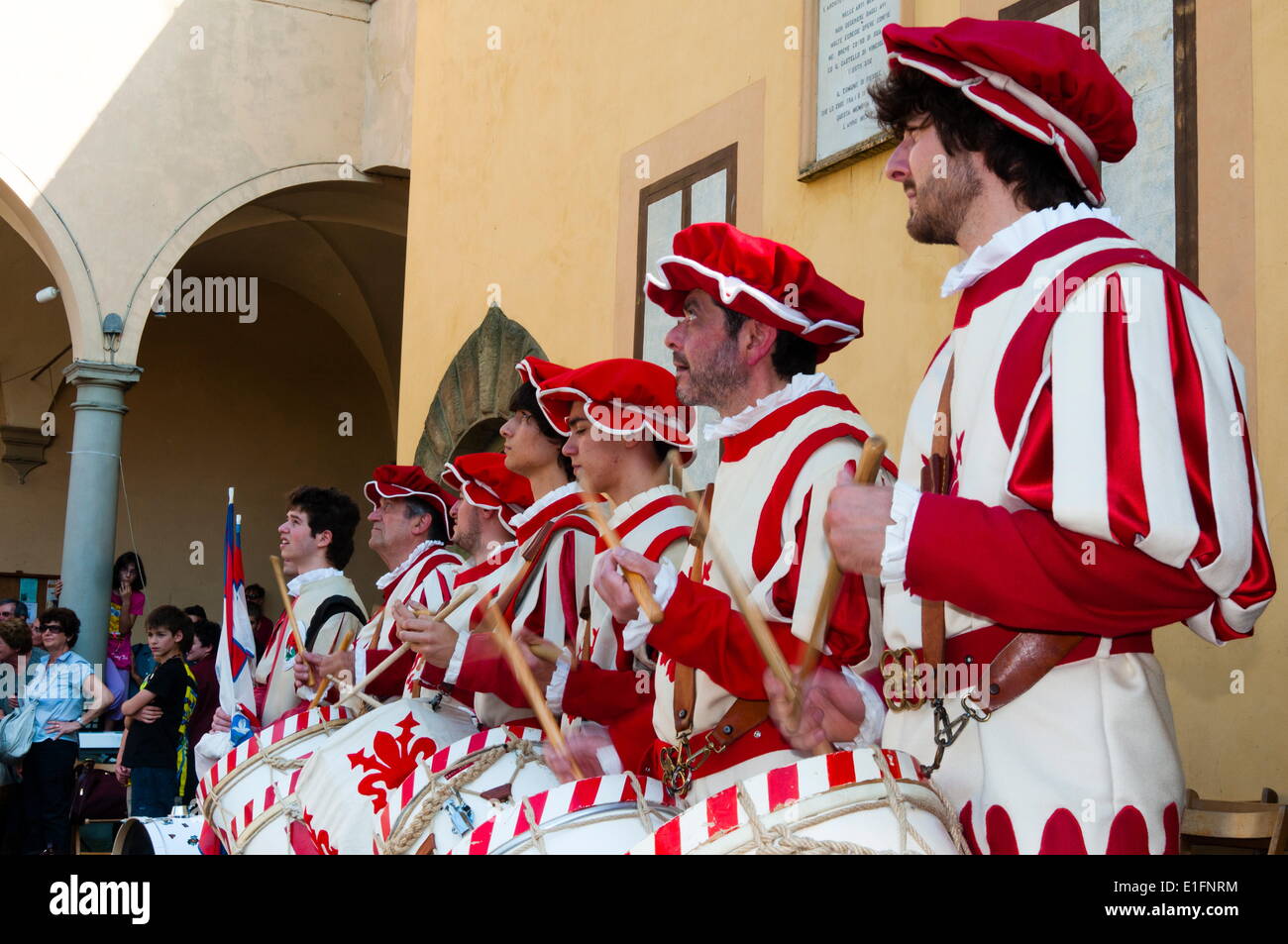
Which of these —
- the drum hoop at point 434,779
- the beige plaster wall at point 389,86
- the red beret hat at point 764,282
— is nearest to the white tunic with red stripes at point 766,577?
the red beret hat at point 764,282

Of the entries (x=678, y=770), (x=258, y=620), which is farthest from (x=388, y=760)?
(x=258, y=620)

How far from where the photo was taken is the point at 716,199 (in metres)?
5.42

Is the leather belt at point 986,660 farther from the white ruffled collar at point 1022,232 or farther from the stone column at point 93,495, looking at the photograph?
the stone column at point 93,495

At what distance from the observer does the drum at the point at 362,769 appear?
3.32 meters

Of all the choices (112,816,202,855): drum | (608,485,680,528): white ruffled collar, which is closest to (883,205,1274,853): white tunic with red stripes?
(608,485,680,528): white ruffled collar

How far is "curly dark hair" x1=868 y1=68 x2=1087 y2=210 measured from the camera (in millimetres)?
1897

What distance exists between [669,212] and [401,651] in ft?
7.81

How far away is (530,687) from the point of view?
2.85 m

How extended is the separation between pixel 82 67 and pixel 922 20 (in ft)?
28.7

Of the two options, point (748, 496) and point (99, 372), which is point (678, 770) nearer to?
point (748, 496)

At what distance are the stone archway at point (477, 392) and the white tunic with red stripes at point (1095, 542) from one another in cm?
Result: 515

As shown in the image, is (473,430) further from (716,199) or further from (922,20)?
(922,20)

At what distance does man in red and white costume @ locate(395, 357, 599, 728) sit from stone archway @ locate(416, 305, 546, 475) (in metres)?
2.61
